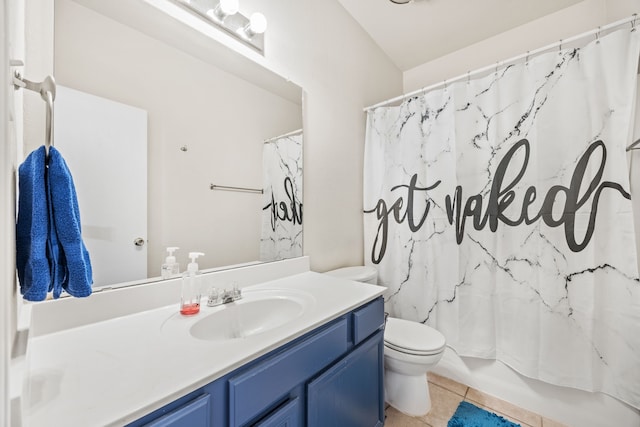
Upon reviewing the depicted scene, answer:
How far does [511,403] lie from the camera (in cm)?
161

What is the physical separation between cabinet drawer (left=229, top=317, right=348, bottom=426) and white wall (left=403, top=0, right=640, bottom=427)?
4.12 ft

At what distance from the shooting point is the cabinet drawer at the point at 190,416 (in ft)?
1.82

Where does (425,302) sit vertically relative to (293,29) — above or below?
below

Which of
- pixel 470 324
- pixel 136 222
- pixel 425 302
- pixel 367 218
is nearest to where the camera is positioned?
pixel 136 222

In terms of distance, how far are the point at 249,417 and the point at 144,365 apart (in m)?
0.31

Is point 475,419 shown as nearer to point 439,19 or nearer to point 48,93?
point 48,93

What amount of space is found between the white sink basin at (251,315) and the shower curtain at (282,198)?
11.4 inches

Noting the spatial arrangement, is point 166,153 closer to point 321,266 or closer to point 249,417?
point 249,417

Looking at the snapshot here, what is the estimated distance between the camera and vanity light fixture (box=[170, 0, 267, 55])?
1.16 metres

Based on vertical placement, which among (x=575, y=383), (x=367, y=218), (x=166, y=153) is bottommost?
(x=575, y=383)

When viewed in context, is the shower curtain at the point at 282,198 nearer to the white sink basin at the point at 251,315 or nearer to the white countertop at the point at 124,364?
the white sink basin at the point at 251,315


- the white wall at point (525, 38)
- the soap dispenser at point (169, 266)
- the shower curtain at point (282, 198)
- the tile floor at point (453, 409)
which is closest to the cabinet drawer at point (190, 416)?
the soap dispenser at point (169, 266)

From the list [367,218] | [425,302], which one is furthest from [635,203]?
[367,218]

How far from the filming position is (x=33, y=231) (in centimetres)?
51
